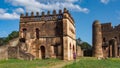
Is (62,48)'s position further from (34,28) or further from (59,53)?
(34,28)

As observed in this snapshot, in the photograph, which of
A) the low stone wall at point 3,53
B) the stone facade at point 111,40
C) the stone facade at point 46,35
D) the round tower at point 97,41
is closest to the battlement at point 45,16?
the stone facade at point 46,35

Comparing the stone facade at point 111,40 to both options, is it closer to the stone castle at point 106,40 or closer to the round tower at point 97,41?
the stone castle at point 106,40

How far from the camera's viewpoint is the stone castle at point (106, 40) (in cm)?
5772

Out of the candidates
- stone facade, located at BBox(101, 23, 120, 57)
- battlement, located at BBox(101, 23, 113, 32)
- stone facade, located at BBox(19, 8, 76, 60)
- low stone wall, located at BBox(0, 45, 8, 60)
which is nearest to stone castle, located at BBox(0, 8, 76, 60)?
stone facade, located at BBox(19, 8, 76, 60)

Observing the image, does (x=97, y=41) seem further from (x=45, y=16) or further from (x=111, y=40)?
(x=45, y=16)

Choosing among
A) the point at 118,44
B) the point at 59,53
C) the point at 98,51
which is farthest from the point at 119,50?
the point at 59,53

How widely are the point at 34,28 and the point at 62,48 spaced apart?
19.2 ft

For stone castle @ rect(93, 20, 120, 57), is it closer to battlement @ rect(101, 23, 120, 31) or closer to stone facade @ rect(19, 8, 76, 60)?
battlement @ rect(101, 23, 120, 31)

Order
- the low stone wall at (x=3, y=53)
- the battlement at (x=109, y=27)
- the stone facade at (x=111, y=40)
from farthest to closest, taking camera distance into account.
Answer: the battlement at (x=109, y=27), the stone facade at (x=111, y=40), the low stone wall at (x=3, y=53)

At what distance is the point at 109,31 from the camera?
2601 inches

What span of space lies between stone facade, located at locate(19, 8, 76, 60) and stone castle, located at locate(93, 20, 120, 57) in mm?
13341

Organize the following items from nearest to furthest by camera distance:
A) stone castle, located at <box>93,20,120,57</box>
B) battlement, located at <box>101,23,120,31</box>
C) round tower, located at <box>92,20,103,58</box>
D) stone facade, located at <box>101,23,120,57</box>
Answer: round tower, located at <box>92,20,103,58</box> → stone castle, located at <box>93,20,120,57</box> → stone facade, located at <box>101,23,120,57</box> → battlement, located at <box>101,23,120,31</box>

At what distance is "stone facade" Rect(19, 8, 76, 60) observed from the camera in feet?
143

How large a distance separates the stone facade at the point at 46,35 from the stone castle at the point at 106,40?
13.3 meters
